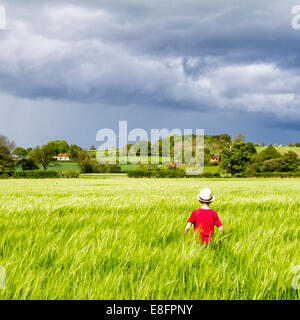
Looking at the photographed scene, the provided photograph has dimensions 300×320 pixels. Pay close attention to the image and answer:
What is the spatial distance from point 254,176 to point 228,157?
706 centimetres

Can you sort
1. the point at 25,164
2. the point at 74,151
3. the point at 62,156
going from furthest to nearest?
the point at 62,156
the point at 74,151
the point at 25,164

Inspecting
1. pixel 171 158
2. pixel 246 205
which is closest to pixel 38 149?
pixel 171 158

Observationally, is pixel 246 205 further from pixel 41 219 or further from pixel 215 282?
pixel 215 282

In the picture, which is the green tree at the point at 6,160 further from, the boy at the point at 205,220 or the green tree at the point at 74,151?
the boy at the point at 205,220

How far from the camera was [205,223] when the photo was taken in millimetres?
3693

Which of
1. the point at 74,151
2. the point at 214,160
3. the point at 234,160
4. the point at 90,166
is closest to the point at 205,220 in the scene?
the point at 234,160

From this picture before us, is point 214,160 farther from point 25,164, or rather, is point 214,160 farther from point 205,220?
point 205,220

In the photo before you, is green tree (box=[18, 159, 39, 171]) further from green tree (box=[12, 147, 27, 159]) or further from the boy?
the boy

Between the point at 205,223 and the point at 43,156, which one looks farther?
the point at 43,156

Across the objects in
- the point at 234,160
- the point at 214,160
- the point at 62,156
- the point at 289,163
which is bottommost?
the point at 289,163

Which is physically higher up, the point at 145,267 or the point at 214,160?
the point at 145,267

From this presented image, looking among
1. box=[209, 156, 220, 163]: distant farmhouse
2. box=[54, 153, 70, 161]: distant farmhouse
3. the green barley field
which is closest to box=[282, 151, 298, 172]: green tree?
box=[209, 156, 220, 163]: distant farmhouse

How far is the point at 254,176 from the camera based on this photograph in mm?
60969

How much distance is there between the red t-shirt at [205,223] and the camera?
3689 millimetres
